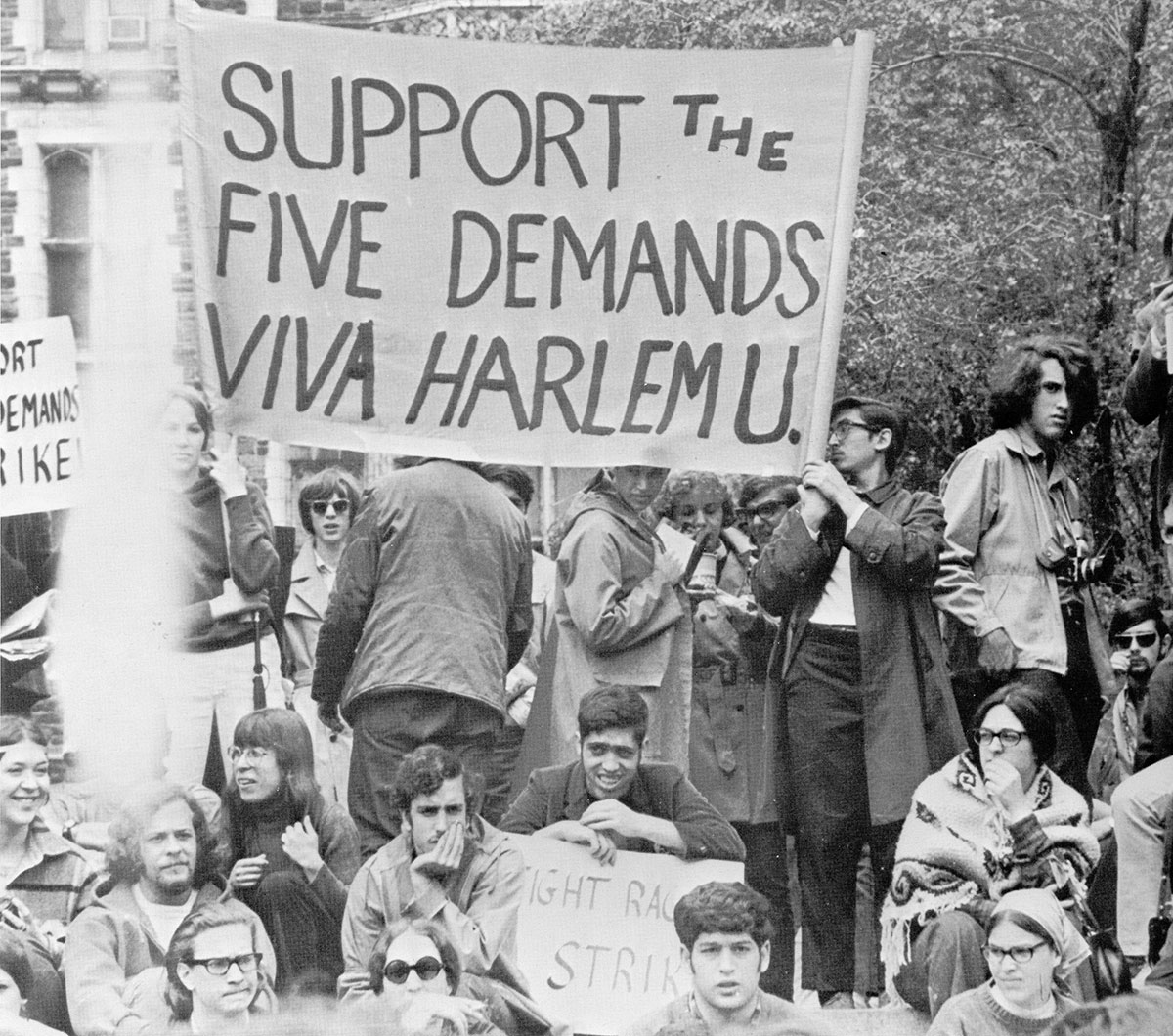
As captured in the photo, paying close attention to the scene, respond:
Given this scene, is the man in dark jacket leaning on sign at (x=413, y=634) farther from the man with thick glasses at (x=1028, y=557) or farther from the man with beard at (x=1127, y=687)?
the man with beard at (x=1127, y=687)

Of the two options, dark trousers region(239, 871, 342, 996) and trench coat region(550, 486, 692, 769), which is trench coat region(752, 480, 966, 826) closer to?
trench coat region(550, 486, 692, 769)

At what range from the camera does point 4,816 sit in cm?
626

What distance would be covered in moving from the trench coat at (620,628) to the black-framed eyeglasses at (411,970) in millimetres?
645

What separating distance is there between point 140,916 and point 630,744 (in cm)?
142

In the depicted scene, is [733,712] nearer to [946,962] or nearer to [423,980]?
[946,962]

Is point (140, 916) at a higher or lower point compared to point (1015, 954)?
lower

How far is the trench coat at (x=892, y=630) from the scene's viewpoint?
5977 mm

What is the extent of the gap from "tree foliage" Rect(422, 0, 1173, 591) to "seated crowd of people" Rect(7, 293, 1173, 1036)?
0.51ft

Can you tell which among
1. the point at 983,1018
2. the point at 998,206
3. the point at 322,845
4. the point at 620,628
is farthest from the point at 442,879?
the point at 998,206

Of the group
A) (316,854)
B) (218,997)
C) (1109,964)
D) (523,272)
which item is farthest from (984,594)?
(218,997)

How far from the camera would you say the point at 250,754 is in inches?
239

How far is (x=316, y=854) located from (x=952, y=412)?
2177mm

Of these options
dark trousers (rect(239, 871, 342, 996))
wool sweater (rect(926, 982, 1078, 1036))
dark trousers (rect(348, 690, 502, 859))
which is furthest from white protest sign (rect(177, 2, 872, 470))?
wool sweater (rect(926, 982, 1078, 1036))

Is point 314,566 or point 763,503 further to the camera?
point 763,503
